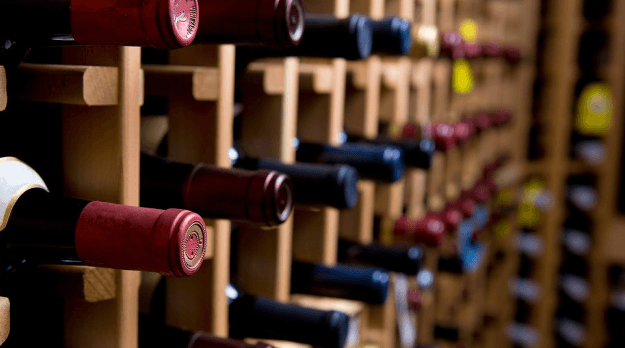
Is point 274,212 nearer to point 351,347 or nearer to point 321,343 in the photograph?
point 321,343

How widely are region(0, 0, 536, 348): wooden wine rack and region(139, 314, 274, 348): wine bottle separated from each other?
0.03 m

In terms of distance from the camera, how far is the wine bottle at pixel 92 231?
0.28 meters

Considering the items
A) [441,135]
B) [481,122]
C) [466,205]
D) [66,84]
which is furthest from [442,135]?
[66,84]

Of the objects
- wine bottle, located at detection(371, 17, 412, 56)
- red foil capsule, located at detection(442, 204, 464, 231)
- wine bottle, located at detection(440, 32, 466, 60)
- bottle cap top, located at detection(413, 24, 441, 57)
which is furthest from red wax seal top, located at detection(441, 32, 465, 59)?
wine bottle, located at detection(371, 17, 412, 56)

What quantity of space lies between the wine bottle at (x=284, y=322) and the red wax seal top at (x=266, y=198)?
133 millimetres

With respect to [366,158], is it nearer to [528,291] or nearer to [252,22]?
[252,22]

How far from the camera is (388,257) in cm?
70

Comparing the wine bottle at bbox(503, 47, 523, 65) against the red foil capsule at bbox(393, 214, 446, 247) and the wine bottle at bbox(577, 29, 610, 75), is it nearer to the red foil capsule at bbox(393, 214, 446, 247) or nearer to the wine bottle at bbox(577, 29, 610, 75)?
the wine bottle at bbox(577, 29, 610, 75)

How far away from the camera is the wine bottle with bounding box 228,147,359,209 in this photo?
1.57 feet

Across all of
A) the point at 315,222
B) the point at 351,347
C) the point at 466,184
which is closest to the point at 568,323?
the point at 466,184

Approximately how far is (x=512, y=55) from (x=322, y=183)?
1039 millimetres

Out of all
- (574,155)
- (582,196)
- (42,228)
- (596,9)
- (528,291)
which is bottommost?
(528,291)

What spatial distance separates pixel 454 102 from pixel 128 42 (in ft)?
2.80

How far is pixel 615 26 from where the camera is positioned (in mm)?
1771
